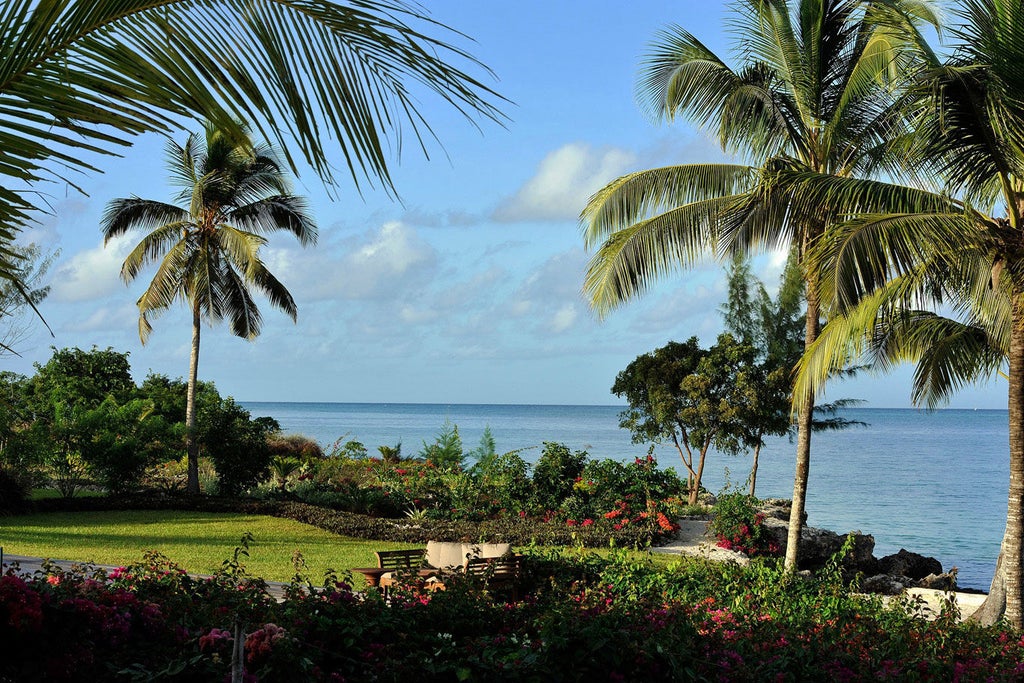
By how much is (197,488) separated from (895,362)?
15.0m

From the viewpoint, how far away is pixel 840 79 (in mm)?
13008

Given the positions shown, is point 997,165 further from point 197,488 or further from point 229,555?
point 197,488

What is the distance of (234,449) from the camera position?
66.8 ft

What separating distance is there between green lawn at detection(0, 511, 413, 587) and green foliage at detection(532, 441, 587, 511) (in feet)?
12.4

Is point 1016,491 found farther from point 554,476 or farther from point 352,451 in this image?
point 352,451

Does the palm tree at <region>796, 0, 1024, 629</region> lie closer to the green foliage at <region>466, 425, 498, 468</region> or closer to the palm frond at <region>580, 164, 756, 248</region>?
the palm frond at <region>580, 164, 756, 248</region>

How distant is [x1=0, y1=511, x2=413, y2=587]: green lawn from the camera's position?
13.3 meters

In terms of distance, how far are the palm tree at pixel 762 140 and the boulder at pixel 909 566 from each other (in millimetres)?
7630

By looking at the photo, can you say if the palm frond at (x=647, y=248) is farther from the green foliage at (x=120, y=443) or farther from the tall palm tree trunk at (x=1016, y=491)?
the green foliage at (x=120, y=443)

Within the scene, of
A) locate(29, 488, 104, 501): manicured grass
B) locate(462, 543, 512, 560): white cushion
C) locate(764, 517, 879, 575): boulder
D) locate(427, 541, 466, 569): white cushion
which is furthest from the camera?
locate(29, 488, 104, 501): manicured grass

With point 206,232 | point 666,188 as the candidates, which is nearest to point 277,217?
point 206,232

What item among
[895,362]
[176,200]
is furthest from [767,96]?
[176,200]

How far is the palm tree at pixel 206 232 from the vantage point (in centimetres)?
2072

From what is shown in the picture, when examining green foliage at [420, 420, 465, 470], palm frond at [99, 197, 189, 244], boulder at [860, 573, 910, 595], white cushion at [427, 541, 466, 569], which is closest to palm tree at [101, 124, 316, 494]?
palm frond at [99, 197, 189, 244]
